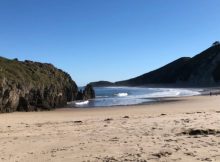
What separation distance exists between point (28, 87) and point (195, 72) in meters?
115

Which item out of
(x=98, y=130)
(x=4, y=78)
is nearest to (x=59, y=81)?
(x=4, y=78)

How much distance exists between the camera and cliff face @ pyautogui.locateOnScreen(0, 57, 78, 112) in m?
29.2

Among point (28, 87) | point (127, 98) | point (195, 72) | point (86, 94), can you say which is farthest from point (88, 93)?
point (195, 72)

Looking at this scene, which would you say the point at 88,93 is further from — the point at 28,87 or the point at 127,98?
the point at 28,87

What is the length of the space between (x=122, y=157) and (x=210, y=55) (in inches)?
5831

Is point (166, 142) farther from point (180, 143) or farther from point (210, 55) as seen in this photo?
point (210, 55)

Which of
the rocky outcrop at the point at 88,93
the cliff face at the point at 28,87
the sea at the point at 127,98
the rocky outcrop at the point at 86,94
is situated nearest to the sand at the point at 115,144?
the cliff face at the point at 28,87

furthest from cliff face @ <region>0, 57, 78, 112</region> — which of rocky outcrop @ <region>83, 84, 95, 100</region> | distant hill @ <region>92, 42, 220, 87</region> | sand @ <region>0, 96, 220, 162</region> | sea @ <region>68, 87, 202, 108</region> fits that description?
distant hill @ <region>92, 42, 220, 87</region>

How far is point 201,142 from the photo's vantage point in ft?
38.5

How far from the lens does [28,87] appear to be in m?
33.2

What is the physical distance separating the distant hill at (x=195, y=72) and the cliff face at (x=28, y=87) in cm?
8818

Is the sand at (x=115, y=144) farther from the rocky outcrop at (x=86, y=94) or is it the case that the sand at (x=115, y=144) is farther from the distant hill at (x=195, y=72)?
the distant hill at (x=195, y=72)

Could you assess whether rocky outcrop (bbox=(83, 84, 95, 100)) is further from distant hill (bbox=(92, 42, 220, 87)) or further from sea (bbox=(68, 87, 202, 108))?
distant hill (bbox=(92, 42, 220, 87))

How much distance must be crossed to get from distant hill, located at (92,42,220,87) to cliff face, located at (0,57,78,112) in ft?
289
